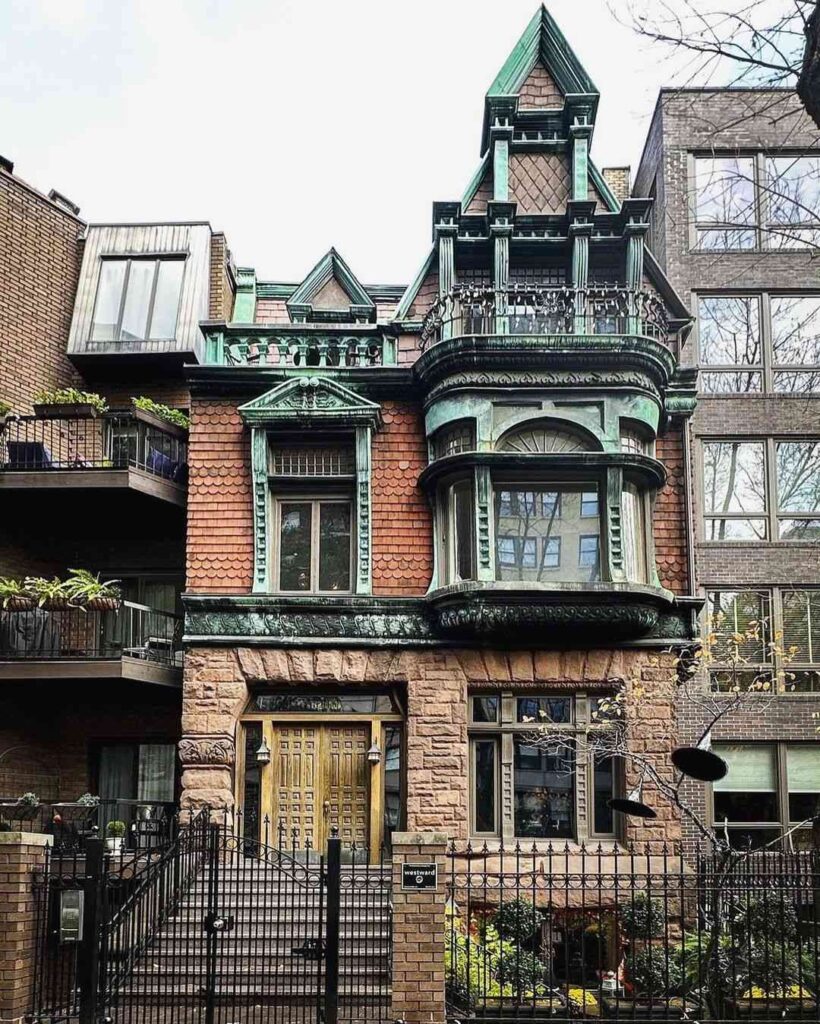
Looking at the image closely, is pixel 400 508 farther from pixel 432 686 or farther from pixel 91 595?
pixel 91 595

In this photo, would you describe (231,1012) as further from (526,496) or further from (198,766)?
(526,496)

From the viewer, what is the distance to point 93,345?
71.1ft

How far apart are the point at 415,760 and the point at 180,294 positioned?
401 inches

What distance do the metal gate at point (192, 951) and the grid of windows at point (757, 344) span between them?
1334 cm

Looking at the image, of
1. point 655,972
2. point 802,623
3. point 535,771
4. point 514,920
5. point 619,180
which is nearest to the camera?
point 655,972

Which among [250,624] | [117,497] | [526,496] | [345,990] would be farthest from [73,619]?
[345,990]

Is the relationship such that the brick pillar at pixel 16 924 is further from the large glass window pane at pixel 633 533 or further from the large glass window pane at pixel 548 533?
the large glass window pane at pixel 633 533

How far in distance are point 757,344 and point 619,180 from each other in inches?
211

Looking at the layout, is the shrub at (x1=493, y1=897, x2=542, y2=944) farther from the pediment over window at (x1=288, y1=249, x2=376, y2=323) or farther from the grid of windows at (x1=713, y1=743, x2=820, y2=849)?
the pediment over window at (x1=288, y1=249, x2=376, y2=323)

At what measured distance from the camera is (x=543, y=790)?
57.1 feet

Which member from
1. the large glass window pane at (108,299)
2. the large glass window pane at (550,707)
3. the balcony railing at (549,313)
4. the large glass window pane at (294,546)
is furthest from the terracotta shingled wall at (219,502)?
the large glass window pane at (550,707)

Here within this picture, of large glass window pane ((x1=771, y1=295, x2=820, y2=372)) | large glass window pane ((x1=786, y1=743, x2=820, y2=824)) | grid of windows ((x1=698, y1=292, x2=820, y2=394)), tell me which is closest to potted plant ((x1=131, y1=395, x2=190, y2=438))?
grid of windows ((x1=698, y1=292, x2=820, y2=394))

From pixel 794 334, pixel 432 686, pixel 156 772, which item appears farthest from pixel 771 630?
pixel 156 772

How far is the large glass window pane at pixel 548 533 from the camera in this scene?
1745 cm
